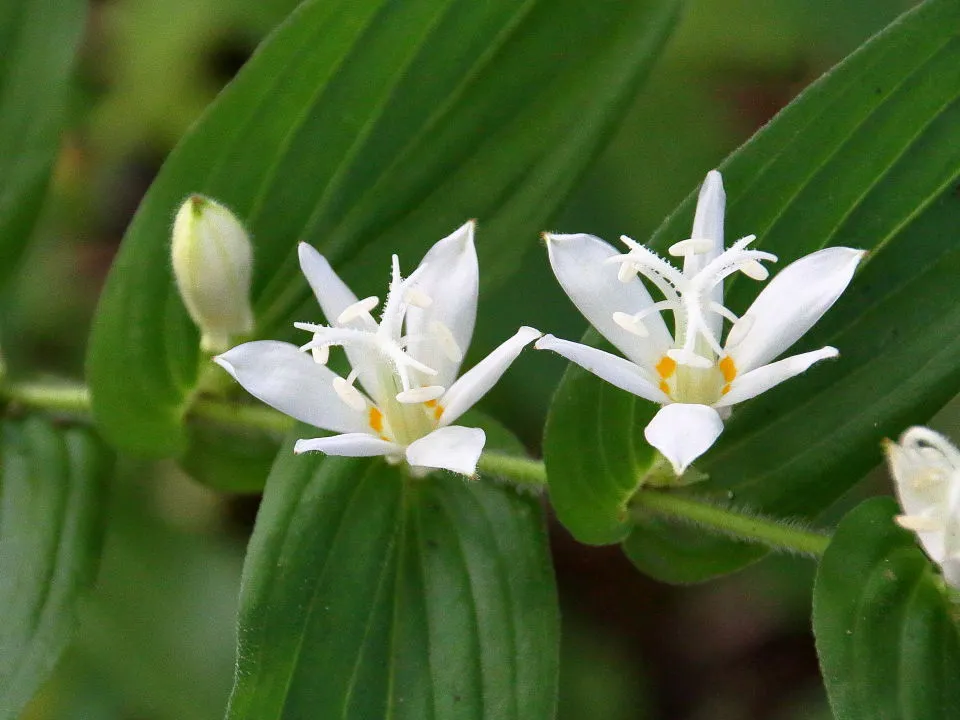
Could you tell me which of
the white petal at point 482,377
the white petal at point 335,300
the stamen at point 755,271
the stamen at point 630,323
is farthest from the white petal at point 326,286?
the stamen at point 755,271

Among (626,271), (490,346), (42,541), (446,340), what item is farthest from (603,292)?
(490,346)

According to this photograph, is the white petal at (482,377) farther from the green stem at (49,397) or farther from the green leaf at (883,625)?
the green stem at (49,397)

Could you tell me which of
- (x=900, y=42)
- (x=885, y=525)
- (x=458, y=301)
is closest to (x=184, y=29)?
(x=458, y=301)

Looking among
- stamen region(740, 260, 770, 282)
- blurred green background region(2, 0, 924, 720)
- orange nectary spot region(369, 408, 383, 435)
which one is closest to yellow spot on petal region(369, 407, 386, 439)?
orange nectary spot region(369, 408, 383, 435)

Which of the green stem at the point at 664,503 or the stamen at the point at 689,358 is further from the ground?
the stamen at the point at 689,358

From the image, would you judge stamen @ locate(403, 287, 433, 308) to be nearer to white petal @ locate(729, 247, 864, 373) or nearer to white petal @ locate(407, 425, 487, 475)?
white petal @ locate(407, 425, 487, 475)

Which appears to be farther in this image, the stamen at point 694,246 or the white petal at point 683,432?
the stamen at point 694,246
